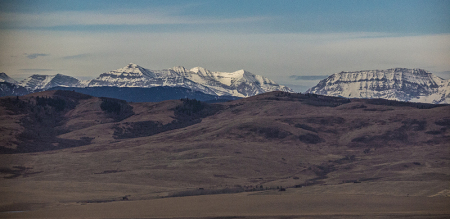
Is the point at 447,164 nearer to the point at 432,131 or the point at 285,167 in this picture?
the point at 285,167

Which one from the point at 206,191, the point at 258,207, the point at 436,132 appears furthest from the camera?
the point at 436,132

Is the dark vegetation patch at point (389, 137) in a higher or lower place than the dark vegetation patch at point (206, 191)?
higher

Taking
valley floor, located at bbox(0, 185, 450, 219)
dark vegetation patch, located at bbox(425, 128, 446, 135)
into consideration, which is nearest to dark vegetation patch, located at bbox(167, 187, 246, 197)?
valley floor, located at bbox(0, 185, 450, 219)

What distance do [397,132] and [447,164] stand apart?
53179 mm

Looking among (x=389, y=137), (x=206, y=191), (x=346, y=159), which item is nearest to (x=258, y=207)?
(x=206, y=191)

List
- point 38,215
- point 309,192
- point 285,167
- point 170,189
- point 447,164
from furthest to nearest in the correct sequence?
point 285,167 → point 447,164 → point 170,189 → point 309,192 → point 38,215

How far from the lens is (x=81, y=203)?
3863 inches

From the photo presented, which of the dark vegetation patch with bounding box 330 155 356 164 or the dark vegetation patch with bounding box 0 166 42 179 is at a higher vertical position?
the dark vegetation patch with bounding box 330 155 356 164

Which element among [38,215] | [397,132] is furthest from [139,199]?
[397,132]

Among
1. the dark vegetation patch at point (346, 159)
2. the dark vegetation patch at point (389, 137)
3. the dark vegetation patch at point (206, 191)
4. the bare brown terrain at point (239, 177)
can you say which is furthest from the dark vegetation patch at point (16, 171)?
the dark vegetation patch at point (389, 137)

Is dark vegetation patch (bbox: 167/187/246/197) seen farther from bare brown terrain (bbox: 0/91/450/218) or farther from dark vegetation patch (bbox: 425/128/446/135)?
dark vegetation patch (bbox: 425/128/446/135)

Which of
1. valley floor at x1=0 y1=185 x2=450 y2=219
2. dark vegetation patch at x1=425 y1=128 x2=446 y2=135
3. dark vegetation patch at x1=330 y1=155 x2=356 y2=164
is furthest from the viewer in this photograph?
dark vegetation patch at x1=425 y1=128 x2=446 y2=135

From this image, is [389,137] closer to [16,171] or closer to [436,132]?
[436,132]

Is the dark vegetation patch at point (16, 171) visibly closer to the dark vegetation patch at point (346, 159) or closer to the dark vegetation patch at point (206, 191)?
the dark vegetation patch at point (206, 191)
